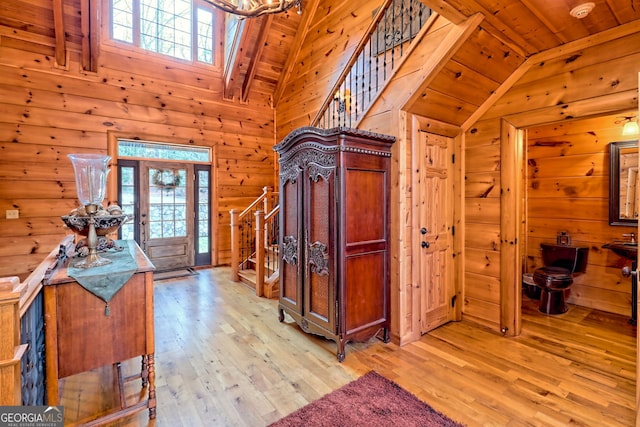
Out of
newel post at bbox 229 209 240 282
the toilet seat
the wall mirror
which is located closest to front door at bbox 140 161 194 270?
newel post at bbox 229 209 240 282

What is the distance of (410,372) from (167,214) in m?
4.79

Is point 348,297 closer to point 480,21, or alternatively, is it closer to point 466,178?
point 466,178

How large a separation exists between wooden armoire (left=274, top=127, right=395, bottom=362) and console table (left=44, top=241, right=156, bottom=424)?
Answer: 54.3 inches

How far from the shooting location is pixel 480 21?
2.19 meters

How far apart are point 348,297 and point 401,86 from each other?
77.1 inches

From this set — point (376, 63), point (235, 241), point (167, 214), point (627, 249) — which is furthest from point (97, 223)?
point (627, 249)

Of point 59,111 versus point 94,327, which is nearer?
point 94,327

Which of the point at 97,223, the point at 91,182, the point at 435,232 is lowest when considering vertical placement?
the point at 435,232

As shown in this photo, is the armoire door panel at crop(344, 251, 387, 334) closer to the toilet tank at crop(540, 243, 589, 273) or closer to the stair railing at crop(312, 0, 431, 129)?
the stair railing at crop(312, 0, 431, 129)

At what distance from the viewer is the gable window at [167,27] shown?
4.85 m

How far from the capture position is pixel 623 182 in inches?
135

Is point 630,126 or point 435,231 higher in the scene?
point 630,126

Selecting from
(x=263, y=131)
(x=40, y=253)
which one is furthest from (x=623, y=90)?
(x=40, y=253)

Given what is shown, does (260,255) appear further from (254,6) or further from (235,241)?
(254,6)
